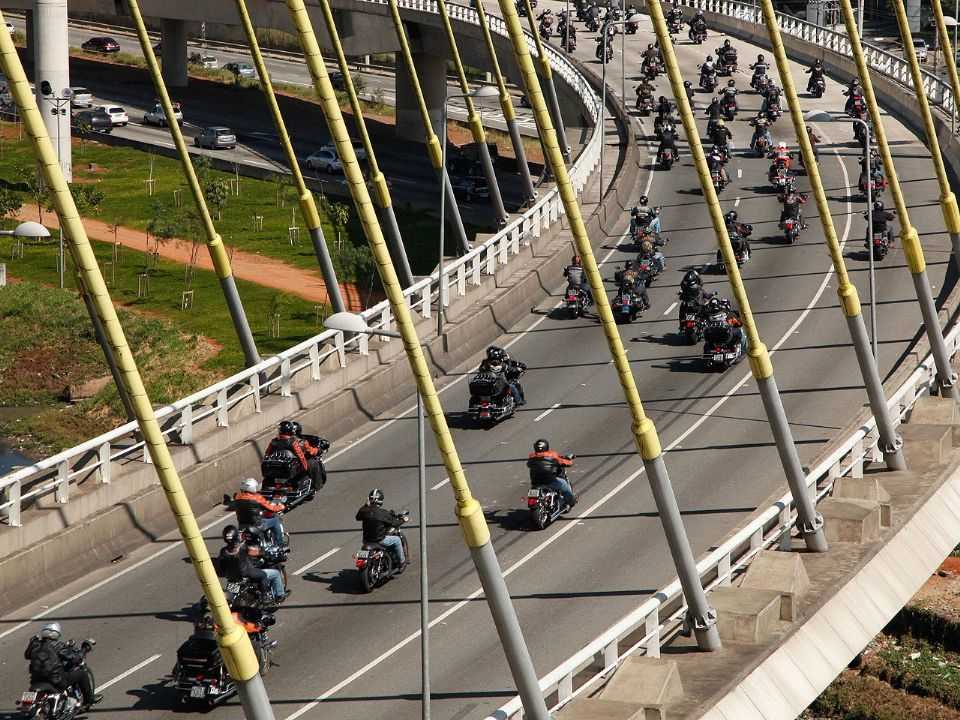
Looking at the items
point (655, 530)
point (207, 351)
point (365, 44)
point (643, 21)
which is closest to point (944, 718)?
point (655, 530)

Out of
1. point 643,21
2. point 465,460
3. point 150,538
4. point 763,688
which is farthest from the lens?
point 643,21

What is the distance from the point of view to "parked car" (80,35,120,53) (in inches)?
4998

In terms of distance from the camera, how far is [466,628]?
27844 millimetres

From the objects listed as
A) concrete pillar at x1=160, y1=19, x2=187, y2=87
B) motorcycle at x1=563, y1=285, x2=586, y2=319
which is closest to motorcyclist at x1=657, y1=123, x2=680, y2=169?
motorcycle at x1=563, y1=285, x2=586, y2=319

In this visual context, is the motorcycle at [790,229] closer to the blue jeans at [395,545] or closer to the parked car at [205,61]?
the blue jeans at [395,545]

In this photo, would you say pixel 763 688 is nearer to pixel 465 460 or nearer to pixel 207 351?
pixel 465 460

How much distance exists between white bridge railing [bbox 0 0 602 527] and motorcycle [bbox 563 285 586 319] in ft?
7.45

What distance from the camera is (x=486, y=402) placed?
39.2 meters

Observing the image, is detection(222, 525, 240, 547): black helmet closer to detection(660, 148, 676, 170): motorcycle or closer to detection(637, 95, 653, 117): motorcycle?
detection(660, 148, 676, 170): motorcycle

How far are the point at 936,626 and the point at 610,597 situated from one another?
862 inches

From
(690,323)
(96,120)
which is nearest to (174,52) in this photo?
(96,120)

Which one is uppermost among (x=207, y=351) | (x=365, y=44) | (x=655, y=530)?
(x=365, y=44)

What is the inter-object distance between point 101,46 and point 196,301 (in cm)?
7075

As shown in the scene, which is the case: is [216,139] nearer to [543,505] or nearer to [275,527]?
[543,505]
